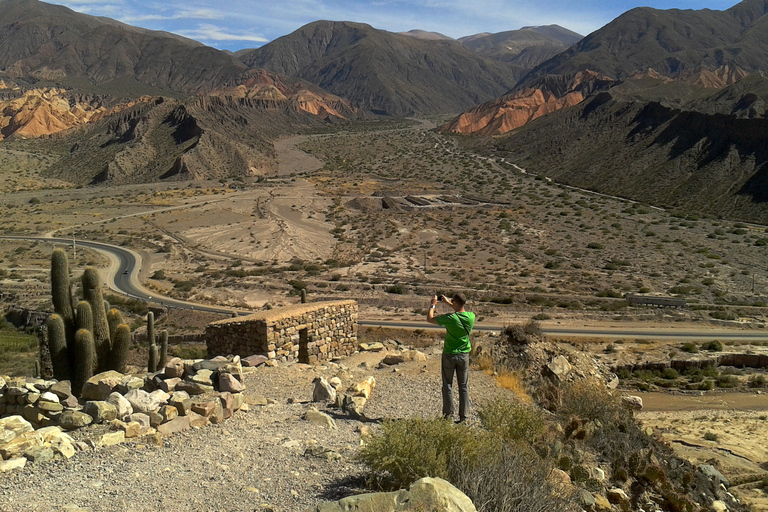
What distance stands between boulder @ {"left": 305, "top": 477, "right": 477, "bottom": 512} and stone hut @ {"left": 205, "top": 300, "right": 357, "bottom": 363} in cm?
882

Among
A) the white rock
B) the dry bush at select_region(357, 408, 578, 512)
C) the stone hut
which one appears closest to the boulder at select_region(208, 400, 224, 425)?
the white rock

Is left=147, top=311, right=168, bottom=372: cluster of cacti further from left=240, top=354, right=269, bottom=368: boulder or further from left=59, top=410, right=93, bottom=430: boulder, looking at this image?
left=59, top=410, right=93, bottom=430: boulder

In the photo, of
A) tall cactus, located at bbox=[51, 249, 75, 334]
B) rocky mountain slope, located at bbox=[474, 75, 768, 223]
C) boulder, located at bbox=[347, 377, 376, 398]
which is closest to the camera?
boulder, located at bbox=[347, 377, 376, 398]

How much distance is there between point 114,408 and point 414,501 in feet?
17.7

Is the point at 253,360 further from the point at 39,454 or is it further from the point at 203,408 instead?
the point at 39,454

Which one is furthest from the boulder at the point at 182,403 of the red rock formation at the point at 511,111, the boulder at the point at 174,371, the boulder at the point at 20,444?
the red rock formation at the point at 511,111

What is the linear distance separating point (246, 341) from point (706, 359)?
67.7 ft

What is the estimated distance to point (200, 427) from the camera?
922 centimetres

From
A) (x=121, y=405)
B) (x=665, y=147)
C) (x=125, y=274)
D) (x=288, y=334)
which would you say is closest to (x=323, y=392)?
(x=121, y=405)

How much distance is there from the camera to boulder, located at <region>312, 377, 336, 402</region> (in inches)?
434

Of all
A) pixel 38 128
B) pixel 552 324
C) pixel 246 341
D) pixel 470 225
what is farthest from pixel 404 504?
pixel 38 128

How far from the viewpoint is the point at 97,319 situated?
15.2 m

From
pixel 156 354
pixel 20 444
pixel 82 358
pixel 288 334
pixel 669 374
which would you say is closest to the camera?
pixel 20 444

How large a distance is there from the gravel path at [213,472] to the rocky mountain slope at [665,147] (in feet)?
208
